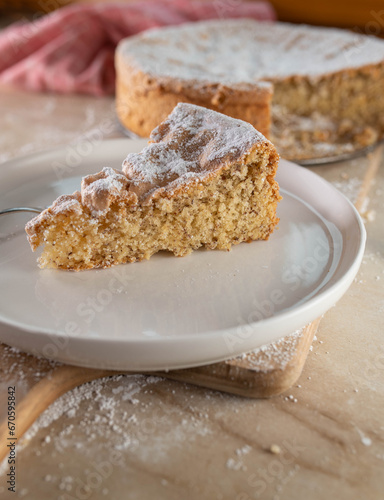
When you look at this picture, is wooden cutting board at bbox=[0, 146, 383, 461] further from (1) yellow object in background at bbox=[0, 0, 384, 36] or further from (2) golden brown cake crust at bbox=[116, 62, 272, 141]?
(1) yellow object in background at bbox=[0, 0, 384, 36]

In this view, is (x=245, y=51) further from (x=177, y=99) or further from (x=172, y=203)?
(x=172, y=203)

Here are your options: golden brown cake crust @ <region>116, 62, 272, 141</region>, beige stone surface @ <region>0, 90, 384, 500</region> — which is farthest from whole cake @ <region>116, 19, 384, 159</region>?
beige stone surface @ <region>0, 90, 384, 500</region>

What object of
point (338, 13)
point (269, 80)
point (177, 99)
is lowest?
point (338, 13)

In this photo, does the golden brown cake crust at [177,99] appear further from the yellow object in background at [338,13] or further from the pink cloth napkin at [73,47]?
the yellow object in background at [338,13]

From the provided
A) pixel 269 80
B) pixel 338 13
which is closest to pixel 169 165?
pixel 269 80

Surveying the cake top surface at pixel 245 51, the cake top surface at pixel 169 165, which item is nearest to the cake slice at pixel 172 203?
the cake top surface at pixel 169 165

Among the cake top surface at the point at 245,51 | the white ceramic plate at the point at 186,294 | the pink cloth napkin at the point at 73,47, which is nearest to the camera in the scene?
the white ceramic plate at the point at 186,294
